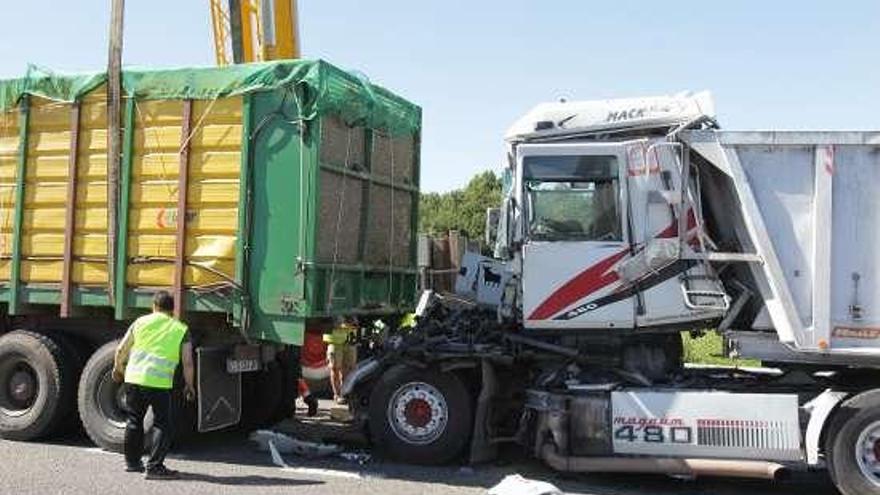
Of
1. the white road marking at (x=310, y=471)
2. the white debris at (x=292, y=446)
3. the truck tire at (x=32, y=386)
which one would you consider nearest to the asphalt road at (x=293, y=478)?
A: the white road marking at (x=310, y=471)

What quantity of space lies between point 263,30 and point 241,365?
21.4ft

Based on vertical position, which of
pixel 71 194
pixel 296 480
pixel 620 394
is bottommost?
pixel 296 480

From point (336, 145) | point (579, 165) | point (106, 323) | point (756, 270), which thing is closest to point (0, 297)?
point (106, 323)

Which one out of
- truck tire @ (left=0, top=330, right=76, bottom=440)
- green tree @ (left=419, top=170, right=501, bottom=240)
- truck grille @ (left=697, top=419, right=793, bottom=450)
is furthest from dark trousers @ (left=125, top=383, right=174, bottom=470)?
green tree @ (left=419, top=170, right=501, bottom=240)

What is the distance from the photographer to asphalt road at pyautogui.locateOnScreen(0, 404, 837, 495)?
7.45m

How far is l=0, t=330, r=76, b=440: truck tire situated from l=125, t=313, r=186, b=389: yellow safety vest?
4.79 feet

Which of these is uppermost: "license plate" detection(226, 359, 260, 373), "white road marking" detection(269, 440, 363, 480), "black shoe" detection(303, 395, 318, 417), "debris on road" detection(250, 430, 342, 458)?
"license plate" detection(226, 359, 260, 373)

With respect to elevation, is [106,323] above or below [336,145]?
below

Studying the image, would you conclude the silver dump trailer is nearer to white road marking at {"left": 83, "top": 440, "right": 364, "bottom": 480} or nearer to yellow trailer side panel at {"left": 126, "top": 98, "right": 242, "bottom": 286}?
white road marking at {"left": 83, "top": 440, "right": 364, "bottom": 480}

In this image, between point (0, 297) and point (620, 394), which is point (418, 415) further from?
point (0, 297)

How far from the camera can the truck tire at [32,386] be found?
9047 mm

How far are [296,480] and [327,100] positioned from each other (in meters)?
3.07

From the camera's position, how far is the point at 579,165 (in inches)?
318

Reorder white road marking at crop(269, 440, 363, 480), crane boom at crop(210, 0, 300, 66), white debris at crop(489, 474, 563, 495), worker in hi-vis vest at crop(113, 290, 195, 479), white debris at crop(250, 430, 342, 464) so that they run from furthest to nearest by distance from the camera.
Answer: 1. crane boom at crop(210, 0, 300, 66)
2. white debris at crop(250, 430, 342, 464)
3. white road marking at crop(269, 440, 363, 480)
4. worker in hi-vis vest at crop(113, 290, 195, 479)
5. white debris at crop(489, 474, 563, 495)
